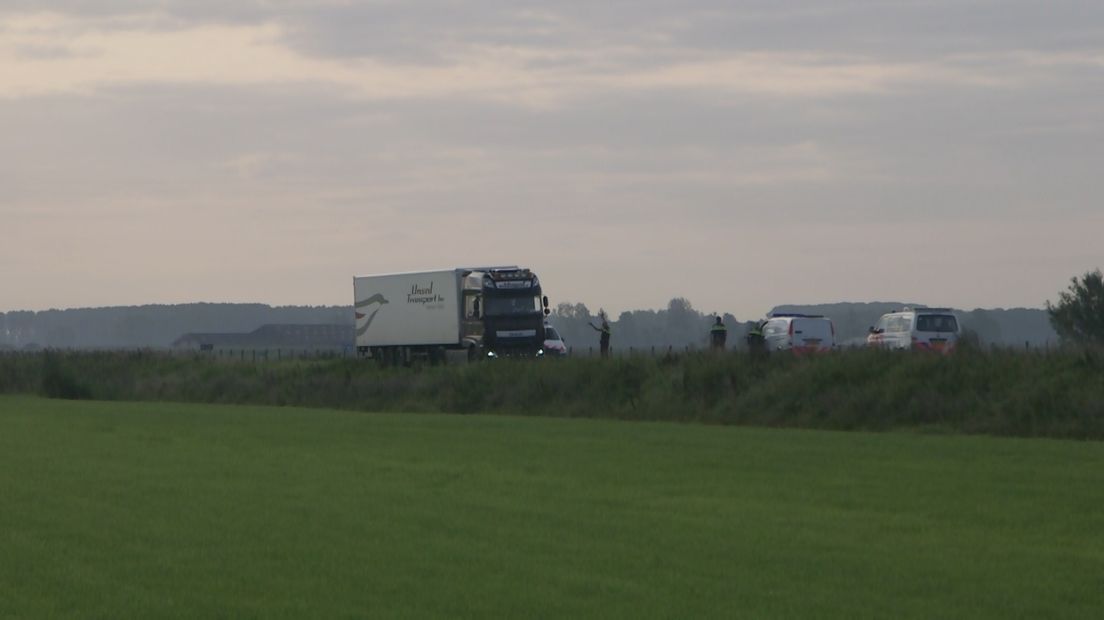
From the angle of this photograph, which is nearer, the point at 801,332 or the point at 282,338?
the point at 801,332

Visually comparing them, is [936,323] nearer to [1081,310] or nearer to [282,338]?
[1081,310]

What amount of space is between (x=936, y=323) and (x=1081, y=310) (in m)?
32.2

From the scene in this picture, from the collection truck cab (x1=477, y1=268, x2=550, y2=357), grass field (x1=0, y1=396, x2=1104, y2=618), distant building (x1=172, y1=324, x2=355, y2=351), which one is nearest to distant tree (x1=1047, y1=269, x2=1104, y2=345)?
truck cab (x1=477, y1=268, x2=550, y2=357)

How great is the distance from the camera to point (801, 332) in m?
50.2

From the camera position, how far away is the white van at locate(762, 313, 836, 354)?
50.0m

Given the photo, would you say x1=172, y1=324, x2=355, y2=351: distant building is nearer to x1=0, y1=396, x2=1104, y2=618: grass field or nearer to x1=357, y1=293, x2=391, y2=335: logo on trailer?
x1=357, y1=293, x2=391, y2=335: logo on trailer

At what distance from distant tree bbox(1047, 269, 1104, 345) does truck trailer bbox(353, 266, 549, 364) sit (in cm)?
2709

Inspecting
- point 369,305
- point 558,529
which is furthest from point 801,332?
point 558,529

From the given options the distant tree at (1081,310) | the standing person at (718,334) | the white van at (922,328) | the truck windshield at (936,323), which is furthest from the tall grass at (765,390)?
the distant tree at (1081,310)

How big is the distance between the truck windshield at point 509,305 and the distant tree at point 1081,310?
26.8 meters

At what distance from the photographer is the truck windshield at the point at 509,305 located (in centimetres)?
6047

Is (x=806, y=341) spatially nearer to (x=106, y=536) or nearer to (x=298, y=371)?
(x=298, y=371)

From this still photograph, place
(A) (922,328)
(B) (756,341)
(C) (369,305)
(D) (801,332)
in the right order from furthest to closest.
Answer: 1. (C) (369,305)
2. (D) (801,332)
3. (A) (922,328)
4. (B) (756,341)

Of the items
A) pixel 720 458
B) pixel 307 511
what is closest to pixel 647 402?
pixel 720 458
